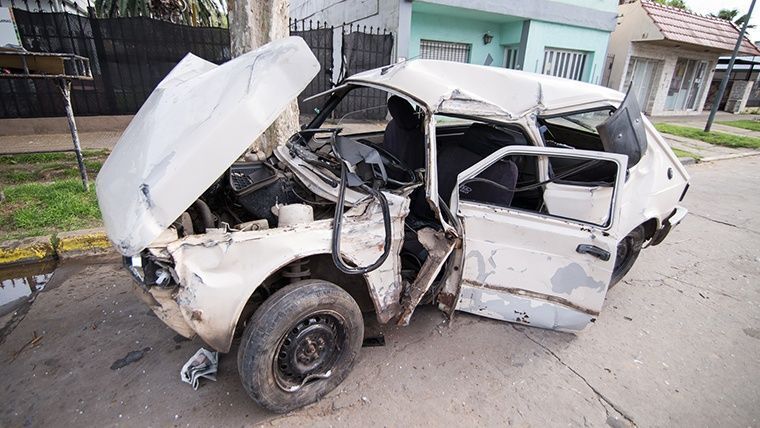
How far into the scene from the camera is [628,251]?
3576 millimetres

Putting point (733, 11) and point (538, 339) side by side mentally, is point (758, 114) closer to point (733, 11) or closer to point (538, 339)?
point (733, 11)

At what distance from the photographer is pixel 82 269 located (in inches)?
145

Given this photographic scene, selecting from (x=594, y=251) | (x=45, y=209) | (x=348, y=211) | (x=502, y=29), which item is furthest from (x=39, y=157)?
(x=502, y=29)

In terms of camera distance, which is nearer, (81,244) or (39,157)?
(81,244)

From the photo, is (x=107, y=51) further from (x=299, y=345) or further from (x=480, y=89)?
(x=299, y=345)

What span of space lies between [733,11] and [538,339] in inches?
1721

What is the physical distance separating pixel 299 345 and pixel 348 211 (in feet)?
2.64

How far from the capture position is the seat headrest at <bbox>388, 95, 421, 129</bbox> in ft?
10.1

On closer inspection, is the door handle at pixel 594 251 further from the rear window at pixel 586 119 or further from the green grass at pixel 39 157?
the green grass at pixel 39 157

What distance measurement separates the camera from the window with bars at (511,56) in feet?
38.5

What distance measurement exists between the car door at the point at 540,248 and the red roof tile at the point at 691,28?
15.7 metres

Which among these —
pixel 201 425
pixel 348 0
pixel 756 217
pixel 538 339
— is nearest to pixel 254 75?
pixel 201 425

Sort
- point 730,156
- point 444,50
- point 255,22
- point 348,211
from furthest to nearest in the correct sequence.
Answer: point 444,50, point 730,156, point 255,22, point 348,211

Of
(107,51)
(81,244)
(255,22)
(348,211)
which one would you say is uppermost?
(255,22)
